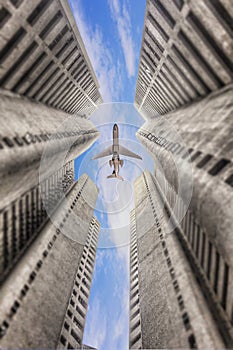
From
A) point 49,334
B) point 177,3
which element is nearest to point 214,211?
point 49,334

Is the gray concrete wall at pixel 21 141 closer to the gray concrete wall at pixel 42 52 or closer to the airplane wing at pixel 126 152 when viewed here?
the gray concrete wall at pixel 42 52

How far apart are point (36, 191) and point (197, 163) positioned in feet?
75.8

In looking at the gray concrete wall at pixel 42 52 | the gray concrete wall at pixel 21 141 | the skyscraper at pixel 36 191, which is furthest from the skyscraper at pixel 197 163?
the gray concrete wall at pixel 21 141

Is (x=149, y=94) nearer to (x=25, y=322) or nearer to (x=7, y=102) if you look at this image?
(x=7, y=102)

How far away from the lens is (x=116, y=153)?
179 ft

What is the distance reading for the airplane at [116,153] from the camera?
5450 cm

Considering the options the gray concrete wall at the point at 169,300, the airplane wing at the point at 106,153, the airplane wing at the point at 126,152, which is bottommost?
the gray concrete wall at the point at 169,300

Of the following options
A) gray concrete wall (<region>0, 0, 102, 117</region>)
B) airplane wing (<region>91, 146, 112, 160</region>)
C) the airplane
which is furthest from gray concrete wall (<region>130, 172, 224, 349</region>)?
gray concrete wall (<region>0, 0, 102, 117</region>)

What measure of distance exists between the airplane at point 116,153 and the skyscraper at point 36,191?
11504 millimetres

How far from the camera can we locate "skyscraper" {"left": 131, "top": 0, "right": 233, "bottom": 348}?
18.0 metres

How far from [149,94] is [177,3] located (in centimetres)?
2680

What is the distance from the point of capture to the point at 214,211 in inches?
703

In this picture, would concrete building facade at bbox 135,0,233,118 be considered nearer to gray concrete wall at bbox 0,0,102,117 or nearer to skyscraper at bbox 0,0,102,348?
gray concrete wall at bbox 0,0,102,117

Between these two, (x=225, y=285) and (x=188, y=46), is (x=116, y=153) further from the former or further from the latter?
(x=225, y=285)
